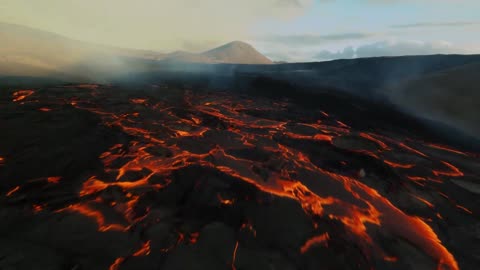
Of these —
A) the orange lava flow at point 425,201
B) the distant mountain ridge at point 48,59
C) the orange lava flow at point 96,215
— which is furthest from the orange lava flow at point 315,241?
the distant mountain ridge at point 48,59

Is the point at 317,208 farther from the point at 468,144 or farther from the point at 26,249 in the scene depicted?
the point at 468,144

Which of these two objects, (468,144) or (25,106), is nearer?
(25,106)

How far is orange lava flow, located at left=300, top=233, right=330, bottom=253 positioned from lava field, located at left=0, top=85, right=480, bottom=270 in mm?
20

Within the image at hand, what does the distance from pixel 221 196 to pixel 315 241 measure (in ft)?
5.76

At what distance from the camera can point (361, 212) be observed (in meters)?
4.36

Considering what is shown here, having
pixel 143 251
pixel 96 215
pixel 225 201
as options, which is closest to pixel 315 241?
pixel 225 201

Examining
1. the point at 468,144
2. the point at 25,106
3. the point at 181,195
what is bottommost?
the point at 468,144

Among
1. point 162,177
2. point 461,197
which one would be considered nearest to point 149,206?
point 162,177

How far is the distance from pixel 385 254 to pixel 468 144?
859cm

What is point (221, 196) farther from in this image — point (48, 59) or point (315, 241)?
point (48, 59)

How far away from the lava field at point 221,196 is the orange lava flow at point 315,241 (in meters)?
0.02

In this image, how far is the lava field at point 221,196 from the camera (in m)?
3.13

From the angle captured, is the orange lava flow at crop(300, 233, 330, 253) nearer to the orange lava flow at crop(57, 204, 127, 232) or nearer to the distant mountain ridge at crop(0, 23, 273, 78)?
the orange lava flow at crop(57, 204, 127, 232)

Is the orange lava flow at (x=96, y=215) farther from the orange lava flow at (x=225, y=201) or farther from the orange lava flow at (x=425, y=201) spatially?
the orange lava flow at (x=425, y=201)
